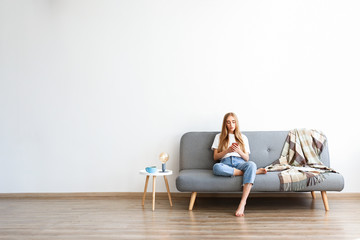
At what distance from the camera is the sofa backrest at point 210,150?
12.3 feet

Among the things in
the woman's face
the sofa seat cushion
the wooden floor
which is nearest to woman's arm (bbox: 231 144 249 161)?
the woman's face

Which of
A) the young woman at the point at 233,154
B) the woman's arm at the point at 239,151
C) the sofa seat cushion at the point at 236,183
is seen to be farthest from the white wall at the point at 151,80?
the sofa seat cushion at the point at 236,183

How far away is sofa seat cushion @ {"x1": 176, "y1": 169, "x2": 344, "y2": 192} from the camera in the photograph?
3.19 m

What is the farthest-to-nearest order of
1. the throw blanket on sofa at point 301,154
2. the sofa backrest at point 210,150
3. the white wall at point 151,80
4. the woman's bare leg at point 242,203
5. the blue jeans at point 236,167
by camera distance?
the white wall at point 151,80
the sofa backrest at point 210,150
the throw blanket on sofa at point 301,154
the blue jeans at point 236,167
the woman's bare leg at point 242,203

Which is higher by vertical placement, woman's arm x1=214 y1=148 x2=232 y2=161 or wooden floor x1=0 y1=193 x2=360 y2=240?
woman's arm x1=214 y1=148 x2=232 y2=161

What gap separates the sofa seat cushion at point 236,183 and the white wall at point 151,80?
0.78m

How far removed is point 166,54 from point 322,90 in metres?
1.80

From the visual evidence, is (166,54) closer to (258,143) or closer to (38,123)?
(258,143)

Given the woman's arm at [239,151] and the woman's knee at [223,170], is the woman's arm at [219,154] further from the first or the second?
the woman's knee at [223,170]

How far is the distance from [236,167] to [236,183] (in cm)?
23

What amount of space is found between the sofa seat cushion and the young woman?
63 mm

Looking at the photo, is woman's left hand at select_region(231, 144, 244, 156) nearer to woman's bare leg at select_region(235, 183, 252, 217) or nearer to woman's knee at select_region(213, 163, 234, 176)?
woman's knee at select_region(213, 163, 234, 176)

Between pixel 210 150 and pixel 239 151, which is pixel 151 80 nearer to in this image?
pixel 210 150

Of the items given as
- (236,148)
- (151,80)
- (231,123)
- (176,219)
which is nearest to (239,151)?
(236,148)
